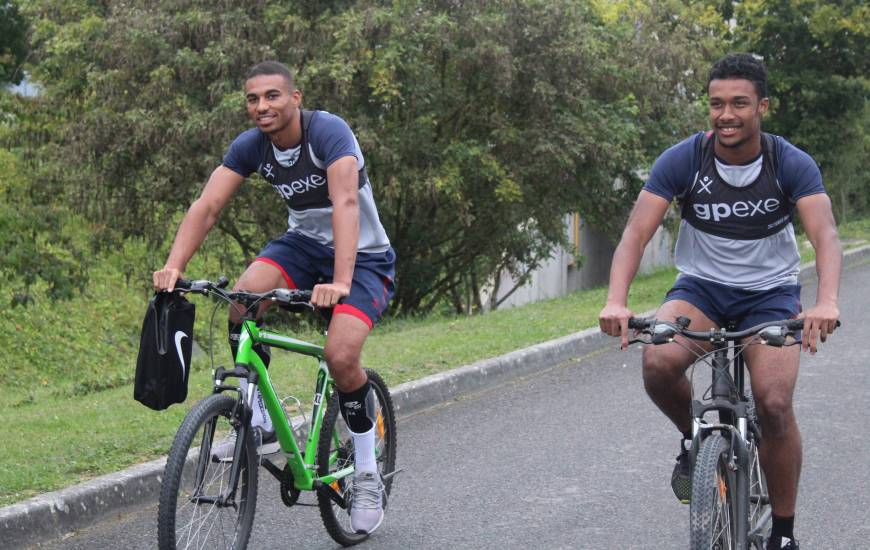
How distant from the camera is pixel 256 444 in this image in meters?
4.77

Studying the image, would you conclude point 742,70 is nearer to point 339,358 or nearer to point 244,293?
point 339,358

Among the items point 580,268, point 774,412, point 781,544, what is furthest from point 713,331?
point 580,268

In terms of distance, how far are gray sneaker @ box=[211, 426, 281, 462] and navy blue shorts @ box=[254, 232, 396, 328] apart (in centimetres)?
53

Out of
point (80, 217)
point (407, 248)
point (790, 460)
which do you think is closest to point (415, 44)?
point (407, 248)

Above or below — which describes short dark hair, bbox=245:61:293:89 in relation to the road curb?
above

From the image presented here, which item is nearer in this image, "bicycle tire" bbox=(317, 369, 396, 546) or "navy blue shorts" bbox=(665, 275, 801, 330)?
"navy blue shorts" bbox=(665, 275, 801, 330)

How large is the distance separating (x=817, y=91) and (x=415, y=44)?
12248 mm

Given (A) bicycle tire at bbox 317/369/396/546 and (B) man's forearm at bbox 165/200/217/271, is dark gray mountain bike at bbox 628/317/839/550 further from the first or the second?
(B) man's forearm at bbox 165/200/217/271

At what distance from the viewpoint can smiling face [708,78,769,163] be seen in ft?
14.7

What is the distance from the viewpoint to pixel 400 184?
1389 cm

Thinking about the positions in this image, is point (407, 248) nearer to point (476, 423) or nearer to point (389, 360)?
point (389, 360)

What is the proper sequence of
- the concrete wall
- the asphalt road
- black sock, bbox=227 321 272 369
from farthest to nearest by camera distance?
the concrete wall
the asphalt road
black sock, bbox=227 321 272 369

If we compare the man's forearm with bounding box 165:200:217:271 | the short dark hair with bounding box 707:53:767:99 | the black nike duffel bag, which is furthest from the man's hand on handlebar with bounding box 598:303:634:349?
the man's forearm with bounding box 165:200:217:271

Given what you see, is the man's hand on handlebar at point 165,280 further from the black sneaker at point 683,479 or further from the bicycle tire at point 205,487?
the black sneaker at point 683,479
